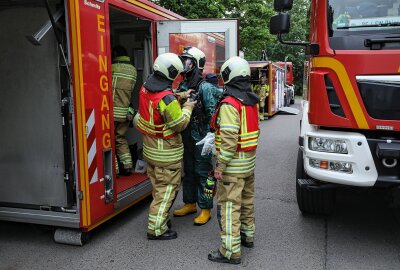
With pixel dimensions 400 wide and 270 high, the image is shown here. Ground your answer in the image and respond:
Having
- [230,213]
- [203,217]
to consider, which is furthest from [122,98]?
[230,213]

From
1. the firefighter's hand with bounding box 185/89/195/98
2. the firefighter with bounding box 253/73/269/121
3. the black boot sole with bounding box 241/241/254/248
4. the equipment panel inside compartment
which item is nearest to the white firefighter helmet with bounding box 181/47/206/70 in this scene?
the firefighter's hand with bounding box 185/89/195/98

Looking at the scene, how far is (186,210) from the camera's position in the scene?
4.83 meters

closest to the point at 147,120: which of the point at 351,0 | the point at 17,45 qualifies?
the point at 17,45

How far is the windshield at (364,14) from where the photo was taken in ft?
11.7

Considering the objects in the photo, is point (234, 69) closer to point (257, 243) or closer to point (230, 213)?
point (230, 213)

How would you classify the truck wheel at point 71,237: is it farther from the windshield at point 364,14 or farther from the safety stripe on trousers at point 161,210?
the windshield at point 364,14

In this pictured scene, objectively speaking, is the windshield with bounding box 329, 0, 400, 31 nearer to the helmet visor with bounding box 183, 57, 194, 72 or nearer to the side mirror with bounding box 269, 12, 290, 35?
the side mirror with bounding box 269, 12, 290, 35

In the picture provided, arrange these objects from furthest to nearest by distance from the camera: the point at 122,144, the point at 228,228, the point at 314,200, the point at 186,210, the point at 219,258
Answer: the point at 122,144 < the point at 186,210 < the point at 314,200 < the point at 219,258 < the point at 228,228

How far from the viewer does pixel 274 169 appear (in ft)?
23.9

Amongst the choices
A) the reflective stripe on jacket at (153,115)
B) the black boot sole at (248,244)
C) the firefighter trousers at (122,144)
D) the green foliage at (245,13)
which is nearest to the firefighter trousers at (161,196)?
the reflective stripe on jacket at (153,115)

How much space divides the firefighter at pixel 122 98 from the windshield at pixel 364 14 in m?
2.76

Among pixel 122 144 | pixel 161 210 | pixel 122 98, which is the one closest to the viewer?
pixel 161 210

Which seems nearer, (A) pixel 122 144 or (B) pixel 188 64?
(B) pixel 188 64

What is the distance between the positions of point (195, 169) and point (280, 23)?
1.82 metres
